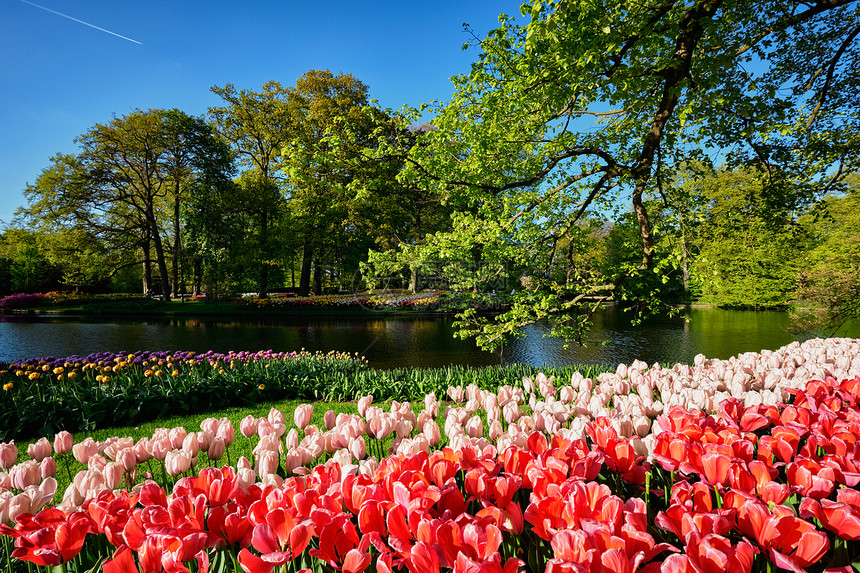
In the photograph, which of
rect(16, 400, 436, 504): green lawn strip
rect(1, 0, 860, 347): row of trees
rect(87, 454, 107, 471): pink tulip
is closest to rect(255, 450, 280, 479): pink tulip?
rect(87, 454, 107, 471): pink tulip

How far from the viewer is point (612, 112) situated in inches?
276

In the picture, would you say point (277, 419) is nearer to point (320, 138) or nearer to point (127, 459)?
point (127, 459)

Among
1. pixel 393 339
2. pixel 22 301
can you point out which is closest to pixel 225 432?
pixel 393 339

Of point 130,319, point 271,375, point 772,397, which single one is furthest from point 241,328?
point 772,397

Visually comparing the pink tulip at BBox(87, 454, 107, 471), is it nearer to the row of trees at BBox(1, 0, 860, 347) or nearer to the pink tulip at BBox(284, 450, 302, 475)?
the pink tulip at BBox(284, 450, 302, 475)

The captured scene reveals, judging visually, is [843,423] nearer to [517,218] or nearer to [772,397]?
[772,397]

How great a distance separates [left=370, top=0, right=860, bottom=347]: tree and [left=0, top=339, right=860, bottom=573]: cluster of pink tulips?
4.00 metres

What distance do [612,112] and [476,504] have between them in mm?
7152

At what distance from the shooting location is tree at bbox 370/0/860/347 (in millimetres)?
4664

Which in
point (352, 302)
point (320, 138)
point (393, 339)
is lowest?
point (393, 339)

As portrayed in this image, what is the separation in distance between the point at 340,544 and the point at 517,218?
6095 mm

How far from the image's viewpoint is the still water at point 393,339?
12.4 metres

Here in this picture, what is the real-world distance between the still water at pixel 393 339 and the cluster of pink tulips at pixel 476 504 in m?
9.03

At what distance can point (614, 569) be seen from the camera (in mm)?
997
